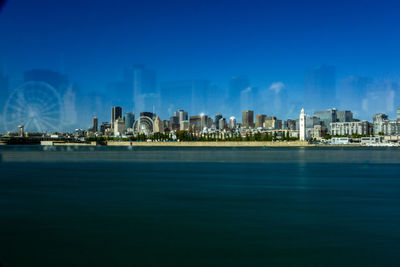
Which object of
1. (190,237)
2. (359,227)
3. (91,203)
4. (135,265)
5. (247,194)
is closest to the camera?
(135,265)

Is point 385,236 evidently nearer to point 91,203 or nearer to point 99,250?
point 99,250

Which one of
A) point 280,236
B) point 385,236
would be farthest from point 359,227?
point 280,236

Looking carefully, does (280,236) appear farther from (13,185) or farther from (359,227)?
(13,185)

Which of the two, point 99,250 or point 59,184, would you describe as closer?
point 99,250

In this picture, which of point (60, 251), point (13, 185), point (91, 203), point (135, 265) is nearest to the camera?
point (135, 265)

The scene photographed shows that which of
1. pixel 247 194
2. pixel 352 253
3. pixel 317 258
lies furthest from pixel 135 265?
pixel 247 194

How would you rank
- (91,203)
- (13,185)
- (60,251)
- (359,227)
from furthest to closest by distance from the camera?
(13,185) < (91,203) < (359,227) < (60,251)

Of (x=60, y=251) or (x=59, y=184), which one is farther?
(x=59, y=184)

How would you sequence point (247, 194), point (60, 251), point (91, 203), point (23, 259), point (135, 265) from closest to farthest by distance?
point (135, 265) → point (23, 259) → point (60, 251) → point (91, 203) → point (247, 194)
